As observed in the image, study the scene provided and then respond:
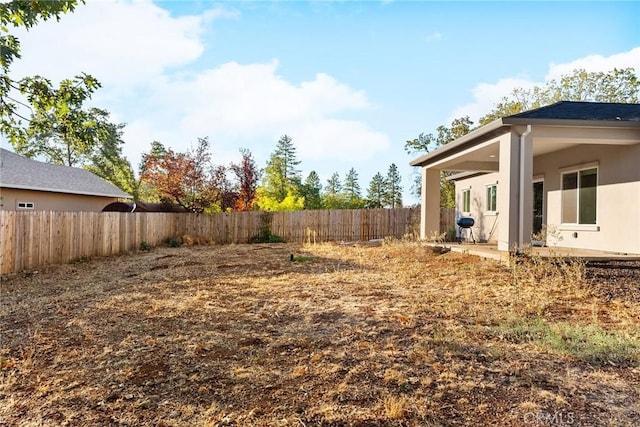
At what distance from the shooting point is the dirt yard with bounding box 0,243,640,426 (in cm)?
247

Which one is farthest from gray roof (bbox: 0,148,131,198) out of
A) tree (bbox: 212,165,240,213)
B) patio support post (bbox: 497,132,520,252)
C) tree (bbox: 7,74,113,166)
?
patio support post (bbox: 497,132,520,252)

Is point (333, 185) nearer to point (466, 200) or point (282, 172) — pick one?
point (282, 172)

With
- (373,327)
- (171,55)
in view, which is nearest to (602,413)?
(373,327)

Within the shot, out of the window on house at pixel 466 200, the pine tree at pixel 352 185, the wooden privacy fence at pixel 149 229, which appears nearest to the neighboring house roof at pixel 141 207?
the wooden privacy fence at pixel 149 229

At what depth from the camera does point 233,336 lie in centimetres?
395

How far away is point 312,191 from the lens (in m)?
35.7

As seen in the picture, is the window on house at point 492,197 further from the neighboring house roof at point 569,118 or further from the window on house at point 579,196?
the neighboring house roof at point 569,118

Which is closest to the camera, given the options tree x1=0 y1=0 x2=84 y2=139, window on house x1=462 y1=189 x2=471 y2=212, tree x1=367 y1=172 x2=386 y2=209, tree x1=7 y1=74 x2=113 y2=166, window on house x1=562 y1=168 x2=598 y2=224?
tree x1=0 y1=0 x2=84 y2=139

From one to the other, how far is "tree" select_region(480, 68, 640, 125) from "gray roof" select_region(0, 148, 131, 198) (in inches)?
808

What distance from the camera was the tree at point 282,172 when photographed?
32.0 meters

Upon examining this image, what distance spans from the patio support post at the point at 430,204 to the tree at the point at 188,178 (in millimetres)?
11028

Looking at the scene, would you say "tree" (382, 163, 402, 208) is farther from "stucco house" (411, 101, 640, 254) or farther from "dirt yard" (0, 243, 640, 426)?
"dirt yard" (0, 243, 640, 426)

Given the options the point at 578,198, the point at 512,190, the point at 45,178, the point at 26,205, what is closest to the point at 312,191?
the point at 45,178

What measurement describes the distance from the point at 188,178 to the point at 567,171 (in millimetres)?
15717
